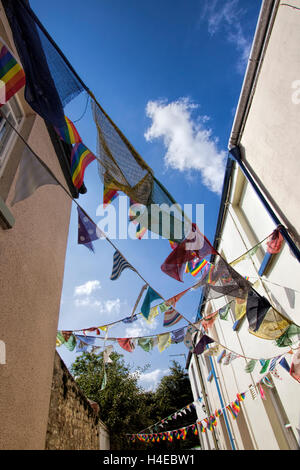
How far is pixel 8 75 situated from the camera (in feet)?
6.36

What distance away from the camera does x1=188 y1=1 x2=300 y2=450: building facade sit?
3.42 metres

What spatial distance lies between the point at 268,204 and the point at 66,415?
17.0 ft

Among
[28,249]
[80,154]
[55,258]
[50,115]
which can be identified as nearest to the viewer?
[50,115]

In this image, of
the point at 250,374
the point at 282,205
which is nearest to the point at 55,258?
the point at 282,205

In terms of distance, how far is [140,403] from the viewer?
44.2 feet

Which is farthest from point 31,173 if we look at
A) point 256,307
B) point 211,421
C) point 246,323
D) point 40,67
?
point 211,421

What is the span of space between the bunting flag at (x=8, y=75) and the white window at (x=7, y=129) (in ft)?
2.61

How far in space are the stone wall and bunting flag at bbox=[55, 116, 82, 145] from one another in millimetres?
3629

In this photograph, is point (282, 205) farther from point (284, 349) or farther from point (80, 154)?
point (80, 154)

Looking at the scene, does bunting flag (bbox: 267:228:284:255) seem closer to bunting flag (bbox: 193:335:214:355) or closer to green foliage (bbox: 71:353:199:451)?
bunting flag (bbox: 193:335:214:355)

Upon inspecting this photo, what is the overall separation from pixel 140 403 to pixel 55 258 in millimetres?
13428

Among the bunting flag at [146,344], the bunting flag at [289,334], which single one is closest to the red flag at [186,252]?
the bunting flag at [289,334]

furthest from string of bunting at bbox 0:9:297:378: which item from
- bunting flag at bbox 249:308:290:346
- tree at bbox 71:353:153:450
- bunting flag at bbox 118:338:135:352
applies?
tree at bbox 71:353:153:450

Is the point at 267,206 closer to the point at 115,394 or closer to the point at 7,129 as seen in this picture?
the point at 7,129
